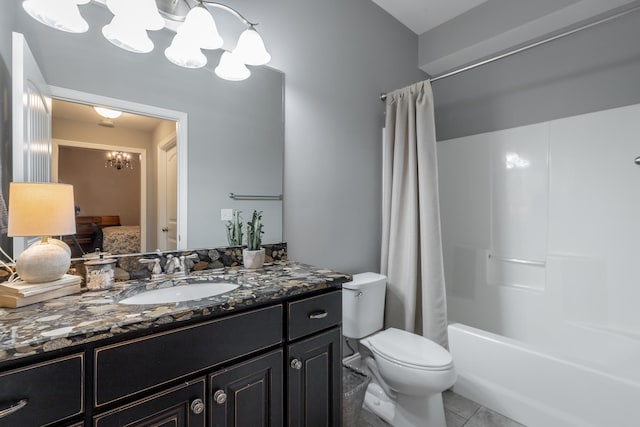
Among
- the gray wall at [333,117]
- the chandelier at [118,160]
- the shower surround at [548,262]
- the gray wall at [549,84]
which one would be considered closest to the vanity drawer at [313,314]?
the gray wall at [333,117]

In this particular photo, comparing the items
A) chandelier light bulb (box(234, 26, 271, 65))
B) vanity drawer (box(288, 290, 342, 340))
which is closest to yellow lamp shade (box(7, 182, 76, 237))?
vanity drawer (box(288, 290, 342, 340))

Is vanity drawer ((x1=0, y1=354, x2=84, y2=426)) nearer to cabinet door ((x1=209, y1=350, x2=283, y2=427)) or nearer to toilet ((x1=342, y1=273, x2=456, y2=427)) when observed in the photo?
cabinet door ((x1=209, y1=350, x2=283, y2=427))

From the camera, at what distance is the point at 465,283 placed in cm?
247

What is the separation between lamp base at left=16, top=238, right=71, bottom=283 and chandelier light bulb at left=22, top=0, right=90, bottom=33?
2.47 feet

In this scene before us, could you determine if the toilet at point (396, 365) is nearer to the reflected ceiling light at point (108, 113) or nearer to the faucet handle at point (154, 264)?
the faucet handle at point (154, 264)

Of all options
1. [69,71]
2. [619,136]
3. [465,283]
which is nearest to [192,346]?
[69,71]

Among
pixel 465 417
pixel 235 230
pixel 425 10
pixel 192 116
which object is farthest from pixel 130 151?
pixel 425 10

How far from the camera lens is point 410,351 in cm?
155

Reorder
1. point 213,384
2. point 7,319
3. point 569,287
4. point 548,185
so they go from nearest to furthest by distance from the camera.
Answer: point 7,319 < point 213,384 < point 569,287 < point 548,185

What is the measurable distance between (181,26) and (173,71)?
0.62 ft

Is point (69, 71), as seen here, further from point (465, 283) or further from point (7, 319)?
point (465, 283)

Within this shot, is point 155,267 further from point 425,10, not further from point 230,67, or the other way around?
point 425,10

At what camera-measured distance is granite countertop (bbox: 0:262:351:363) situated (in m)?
0.64

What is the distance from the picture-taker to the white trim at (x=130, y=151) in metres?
1.06
